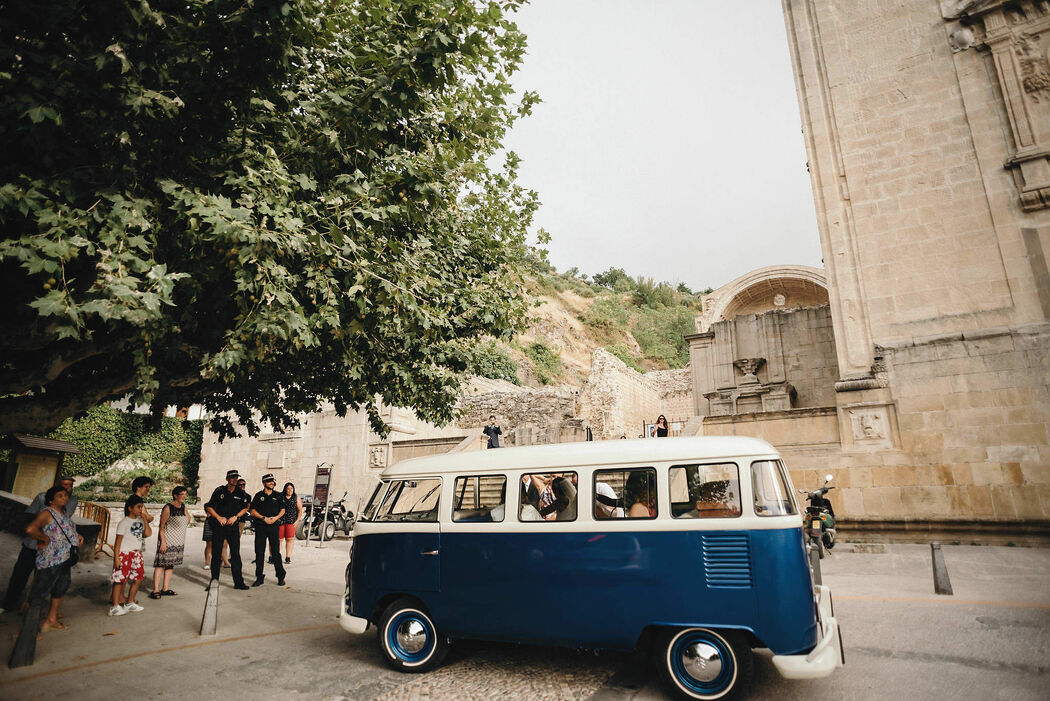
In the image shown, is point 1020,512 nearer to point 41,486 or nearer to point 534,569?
point 534,569

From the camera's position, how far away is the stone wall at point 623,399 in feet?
90.1

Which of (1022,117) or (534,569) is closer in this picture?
(534,569)

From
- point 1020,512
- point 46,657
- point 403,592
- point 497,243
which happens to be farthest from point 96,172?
point 1020,512

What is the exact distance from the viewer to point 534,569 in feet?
15.6

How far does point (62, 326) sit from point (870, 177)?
684 inches

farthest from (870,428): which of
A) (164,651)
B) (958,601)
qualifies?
(164,651)

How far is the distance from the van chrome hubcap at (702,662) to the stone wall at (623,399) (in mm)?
20793

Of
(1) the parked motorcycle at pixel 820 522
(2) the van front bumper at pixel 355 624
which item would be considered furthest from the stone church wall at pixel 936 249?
(2) the van front bumper at pixel 355 624

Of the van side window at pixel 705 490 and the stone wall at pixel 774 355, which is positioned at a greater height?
the stone wall at pixel 774 355

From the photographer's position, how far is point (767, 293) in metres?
25.8

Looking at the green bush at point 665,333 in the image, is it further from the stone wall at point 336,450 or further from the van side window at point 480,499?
the van side window at point 480,499

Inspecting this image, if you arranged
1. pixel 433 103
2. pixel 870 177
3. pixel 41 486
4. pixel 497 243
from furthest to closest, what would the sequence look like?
pixel 870 177, pixel 41 486, pixel 497 243, pixel 433 103

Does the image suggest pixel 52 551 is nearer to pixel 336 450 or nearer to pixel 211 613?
pixel 211 613

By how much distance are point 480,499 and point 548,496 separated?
733 millimetres
